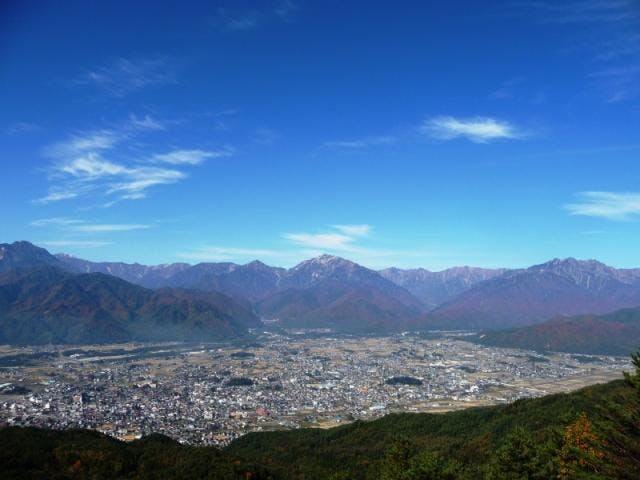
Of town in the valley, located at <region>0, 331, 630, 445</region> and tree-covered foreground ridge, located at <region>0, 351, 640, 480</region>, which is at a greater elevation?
tree-covered foreground ridge, located at <region>0, 351, 640, 480</region>

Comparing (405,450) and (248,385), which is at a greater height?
(405,450)

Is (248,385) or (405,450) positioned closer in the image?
(405,450)

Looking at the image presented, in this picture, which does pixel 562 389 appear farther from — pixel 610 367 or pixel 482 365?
pixel 610 367

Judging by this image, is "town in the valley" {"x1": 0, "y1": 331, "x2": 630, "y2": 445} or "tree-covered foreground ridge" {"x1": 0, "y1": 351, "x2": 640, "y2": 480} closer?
"tree-covered foreground ridge" {"x1": 0, "y1": 351, "x2": 640, "y2": 480}
